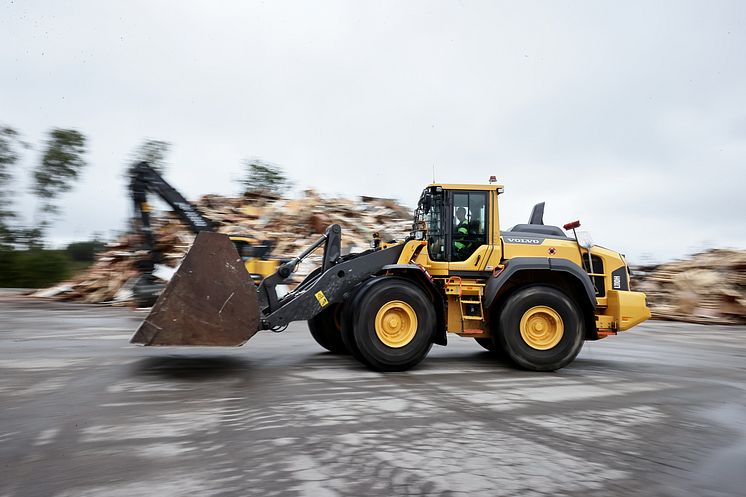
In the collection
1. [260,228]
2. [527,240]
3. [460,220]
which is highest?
[260,228]

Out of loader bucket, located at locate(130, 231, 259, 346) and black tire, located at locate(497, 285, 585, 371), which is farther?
black tire, located at locate(497, 285, 585, 371)

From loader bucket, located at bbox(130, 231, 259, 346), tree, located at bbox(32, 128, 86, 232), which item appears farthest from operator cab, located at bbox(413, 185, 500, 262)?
tree, located at bbox(32, 128, 86, 232)

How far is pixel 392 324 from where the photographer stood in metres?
7.02

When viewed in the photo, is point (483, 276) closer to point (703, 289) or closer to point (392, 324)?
point (392, 324)

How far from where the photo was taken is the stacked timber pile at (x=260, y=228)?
771 inches

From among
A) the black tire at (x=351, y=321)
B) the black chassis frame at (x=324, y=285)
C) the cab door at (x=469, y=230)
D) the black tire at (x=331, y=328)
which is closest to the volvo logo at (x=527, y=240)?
the cab door at (x=469, y=230)

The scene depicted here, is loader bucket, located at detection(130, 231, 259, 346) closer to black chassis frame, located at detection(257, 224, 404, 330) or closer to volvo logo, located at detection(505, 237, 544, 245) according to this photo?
black chassis frame, located at detection(257, 224, 404, 330)

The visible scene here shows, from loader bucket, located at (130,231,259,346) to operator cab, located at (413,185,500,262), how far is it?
8.74 feet

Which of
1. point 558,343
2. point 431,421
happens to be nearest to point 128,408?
point 431,421

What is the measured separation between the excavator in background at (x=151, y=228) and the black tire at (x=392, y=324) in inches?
172

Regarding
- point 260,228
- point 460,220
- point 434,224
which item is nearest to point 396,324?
point 434,224

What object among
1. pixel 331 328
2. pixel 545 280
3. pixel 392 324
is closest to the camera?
pixel 392 324

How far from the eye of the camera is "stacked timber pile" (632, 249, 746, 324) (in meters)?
17.1

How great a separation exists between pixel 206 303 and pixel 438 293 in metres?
2.85
